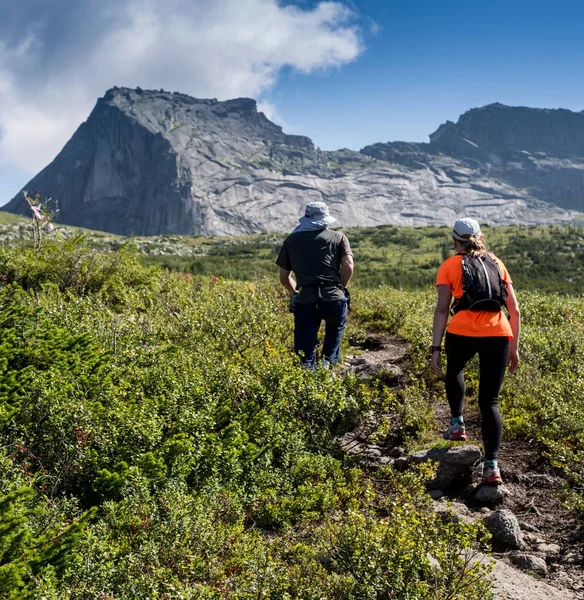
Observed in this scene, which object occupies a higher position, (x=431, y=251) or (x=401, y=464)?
(x=431, y=251)

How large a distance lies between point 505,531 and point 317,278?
330 centimetres

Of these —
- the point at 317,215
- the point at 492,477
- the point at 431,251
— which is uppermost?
the point at 431,251

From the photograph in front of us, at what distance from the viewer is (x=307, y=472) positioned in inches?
176

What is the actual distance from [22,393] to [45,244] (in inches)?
309

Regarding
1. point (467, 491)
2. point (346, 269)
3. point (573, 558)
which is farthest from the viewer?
point (346, 269)

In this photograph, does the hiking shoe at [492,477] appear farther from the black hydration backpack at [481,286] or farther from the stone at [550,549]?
the black hydration backpack at [481,286]

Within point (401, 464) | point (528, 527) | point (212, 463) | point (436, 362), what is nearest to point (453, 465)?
point (401, 464)

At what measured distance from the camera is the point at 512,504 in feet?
14.7

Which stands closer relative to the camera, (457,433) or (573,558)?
(573,558)

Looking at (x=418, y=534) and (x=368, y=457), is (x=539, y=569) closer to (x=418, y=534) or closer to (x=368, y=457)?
(x=418, y=534)

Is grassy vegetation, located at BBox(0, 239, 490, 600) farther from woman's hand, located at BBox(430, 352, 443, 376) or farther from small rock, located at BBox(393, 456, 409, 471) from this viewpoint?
woman's hand, located at BBox(430, 352, 443, 376)

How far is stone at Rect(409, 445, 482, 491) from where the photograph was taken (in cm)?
465

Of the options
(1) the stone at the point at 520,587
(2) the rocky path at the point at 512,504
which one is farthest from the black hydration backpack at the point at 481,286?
(1) the stone at the point at 520,587

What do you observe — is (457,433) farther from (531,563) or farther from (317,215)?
(317,215)
